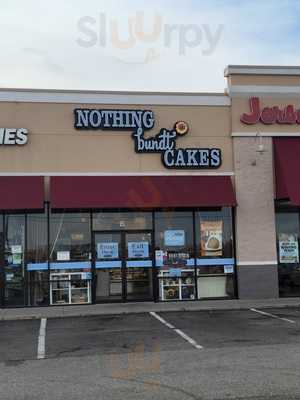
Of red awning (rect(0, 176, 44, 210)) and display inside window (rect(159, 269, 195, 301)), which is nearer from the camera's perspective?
red awning (rect(0, 176, 44, 210))

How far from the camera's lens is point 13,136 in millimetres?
17875

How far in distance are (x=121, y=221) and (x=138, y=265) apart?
1.46m

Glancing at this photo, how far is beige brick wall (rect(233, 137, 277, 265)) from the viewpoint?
18.8m

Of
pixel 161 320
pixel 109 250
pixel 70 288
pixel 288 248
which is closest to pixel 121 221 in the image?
pixel 109 250

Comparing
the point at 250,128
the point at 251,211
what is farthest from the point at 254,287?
the point at 250,128

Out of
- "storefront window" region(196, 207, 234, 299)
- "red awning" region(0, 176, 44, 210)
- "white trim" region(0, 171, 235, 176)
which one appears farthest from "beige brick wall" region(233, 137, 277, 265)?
"red awning" region(0, 176, 44, 210)

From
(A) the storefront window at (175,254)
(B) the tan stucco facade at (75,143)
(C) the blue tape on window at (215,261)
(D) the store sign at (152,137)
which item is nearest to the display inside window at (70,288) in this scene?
(A) the storefront window at (175,254)

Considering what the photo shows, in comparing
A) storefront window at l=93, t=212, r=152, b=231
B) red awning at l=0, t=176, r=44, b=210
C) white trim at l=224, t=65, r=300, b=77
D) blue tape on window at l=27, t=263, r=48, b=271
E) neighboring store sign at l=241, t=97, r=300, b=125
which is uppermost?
white trim at l=224, t=65, r=300, b=77

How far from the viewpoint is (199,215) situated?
18.8 metres

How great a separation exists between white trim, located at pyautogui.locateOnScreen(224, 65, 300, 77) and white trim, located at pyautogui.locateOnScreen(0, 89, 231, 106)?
2.94 ft

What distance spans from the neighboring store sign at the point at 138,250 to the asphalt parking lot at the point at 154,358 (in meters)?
3.77

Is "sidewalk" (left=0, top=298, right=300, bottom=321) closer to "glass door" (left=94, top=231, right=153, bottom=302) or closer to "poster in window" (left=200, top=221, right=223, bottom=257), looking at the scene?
"glass door" (left=94, top=231, right=153, bottom=302)

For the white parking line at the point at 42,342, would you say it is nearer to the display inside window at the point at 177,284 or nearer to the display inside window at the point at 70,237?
the display inside window at the point at 70,237

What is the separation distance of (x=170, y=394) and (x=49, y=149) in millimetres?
12055
